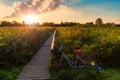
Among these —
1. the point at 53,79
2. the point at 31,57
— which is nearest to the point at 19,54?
the point at 31,57

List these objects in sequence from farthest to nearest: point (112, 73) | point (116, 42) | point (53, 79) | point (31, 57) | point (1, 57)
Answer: point (31, 57) < point (116, 42) < point (1, 57) < point (112, 73) < point (53, 79)

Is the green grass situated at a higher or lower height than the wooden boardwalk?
higher

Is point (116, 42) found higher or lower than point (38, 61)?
higher

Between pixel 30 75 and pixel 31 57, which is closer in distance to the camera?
pixel 30 75

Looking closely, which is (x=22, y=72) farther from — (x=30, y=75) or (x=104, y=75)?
(x=104, y=75)

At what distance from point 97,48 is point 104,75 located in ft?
14.6

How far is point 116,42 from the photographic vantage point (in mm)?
17734

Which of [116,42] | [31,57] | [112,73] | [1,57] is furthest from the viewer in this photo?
[31,57]

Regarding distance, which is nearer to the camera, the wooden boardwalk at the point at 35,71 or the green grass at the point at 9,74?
the green grass at the point at 9,74

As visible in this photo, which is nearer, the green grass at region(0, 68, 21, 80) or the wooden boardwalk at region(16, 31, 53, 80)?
the green grass at region(0, 68, 21, 80)

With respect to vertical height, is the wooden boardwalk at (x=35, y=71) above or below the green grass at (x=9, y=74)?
below

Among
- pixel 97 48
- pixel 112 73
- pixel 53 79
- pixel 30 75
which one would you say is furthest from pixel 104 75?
pixel 97 48

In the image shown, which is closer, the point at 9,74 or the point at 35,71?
the point at 9,74

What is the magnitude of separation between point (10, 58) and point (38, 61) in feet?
6.45
